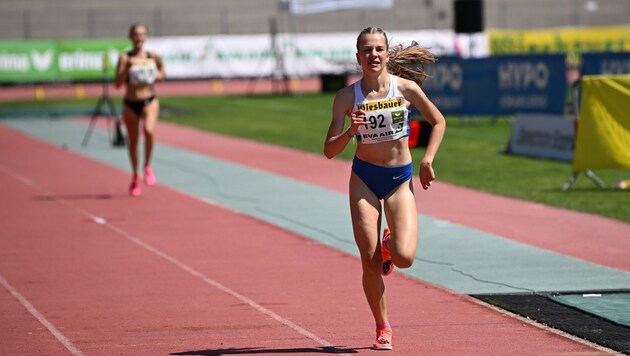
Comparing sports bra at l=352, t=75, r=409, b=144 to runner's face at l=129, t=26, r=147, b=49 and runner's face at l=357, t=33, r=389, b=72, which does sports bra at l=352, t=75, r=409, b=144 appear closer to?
runner's face at l=357, t=33, r=389, b=72

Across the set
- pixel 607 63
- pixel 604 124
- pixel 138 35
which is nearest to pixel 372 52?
pixel 604 124

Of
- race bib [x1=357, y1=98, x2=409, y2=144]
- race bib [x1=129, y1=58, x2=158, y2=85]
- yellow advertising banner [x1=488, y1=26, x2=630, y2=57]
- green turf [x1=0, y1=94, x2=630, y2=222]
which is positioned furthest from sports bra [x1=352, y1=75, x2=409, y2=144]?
yellow advertising banner [x1=488, y1=26, x2=630, y2=57]

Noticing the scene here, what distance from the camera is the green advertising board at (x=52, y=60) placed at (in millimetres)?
42875

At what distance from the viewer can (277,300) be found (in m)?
9.84

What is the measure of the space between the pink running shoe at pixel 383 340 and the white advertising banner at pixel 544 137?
12.9m

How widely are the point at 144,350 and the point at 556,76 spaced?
64.4 feet

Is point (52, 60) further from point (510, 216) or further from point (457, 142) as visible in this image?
point (510, 216)

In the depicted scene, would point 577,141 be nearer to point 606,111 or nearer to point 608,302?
point 606,111

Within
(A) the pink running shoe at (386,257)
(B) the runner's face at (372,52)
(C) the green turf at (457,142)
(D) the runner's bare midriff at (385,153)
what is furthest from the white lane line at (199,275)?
(C) the green turf at (457,142)

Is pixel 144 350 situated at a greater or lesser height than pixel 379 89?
lesser

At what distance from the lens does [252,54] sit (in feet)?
149

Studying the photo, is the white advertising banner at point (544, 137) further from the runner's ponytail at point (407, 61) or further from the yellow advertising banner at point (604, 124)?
A: the runner's ponytail at point (407, 61)

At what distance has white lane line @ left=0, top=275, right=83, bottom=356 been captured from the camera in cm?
821

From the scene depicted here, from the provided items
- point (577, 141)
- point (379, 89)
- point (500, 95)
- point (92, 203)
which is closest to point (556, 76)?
point (500, 95)
